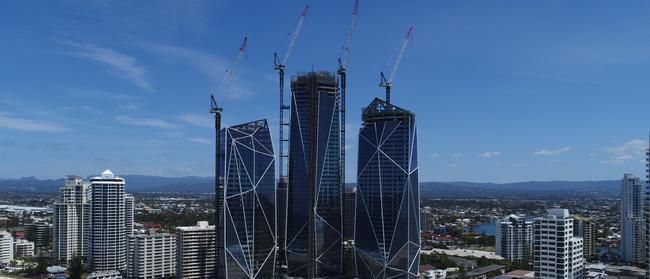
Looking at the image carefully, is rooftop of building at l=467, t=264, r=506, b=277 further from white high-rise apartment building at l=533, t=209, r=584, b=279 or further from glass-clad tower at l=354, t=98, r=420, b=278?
white high-rise apartment building at l=533, t=209, r=584, b=279

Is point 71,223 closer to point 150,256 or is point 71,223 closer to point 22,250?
point 22,250

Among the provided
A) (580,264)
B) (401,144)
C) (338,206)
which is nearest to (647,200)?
(580,264)

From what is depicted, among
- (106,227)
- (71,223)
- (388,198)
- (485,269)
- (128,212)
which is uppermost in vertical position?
(388,198)

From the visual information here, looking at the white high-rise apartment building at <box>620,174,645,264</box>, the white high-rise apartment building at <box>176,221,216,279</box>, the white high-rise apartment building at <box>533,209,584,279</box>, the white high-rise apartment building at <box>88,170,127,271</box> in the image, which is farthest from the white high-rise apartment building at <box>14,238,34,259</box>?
the white high-rise apartment building at <box>620,174,645,264</box>

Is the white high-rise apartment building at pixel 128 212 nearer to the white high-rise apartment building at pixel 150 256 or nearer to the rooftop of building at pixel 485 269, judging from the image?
the white high-rise apartment building at pixel 150 256

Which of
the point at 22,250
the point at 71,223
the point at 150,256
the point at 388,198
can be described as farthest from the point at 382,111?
the point at 22,250

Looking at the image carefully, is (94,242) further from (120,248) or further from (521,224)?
(521,224)

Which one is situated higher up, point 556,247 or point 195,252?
point 556,247
